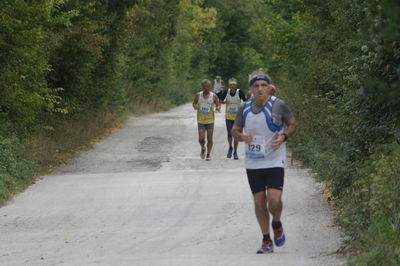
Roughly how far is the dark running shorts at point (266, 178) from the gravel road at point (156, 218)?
2.40 feet

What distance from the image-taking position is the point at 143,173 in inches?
711

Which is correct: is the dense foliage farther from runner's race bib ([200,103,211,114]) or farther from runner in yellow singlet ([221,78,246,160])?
runner's race bib ([200,103,211,114])

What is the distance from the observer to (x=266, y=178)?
8.79m

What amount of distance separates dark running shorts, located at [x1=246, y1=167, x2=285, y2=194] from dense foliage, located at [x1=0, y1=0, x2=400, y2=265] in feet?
2.85

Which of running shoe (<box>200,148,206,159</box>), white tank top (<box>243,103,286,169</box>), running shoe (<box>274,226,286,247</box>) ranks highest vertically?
white tank top (<box>243,103,286,169</box>)

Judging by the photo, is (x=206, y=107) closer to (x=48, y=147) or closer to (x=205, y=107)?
(x=205, y=107)

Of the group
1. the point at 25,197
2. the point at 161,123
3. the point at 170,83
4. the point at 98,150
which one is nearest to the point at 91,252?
the point at 25,197

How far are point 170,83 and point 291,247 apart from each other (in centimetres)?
5002

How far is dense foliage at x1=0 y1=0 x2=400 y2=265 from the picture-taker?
797cm

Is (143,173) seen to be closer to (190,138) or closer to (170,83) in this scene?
(190,138)

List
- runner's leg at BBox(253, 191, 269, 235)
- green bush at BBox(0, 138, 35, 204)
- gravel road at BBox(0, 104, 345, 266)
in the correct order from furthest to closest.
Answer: green bush at BBox(0, 138, 35, 204), gravel road at BBox(0, 104, 345, 266), runner's leg at BBox(253, 191, 269, 235)

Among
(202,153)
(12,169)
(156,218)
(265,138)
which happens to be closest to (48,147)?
(202,153)

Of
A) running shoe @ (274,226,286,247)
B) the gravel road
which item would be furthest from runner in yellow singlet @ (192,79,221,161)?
running shoe @ (274,226,286,247)

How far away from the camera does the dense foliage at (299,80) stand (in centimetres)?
797
